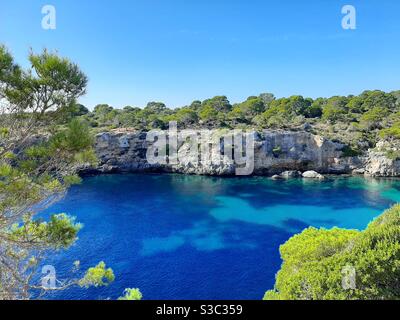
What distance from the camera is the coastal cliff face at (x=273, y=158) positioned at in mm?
41156

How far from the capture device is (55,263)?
51.0 ft

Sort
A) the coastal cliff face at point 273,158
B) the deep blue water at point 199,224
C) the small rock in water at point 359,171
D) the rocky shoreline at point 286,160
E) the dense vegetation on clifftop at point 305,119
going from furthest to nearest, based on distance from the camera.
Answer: the dense vegetation on clifftop at point 305,119
the coastal cliff face at point 273,158
the rocky shoreline at point 286,160
the small rock in water at point 359,171
the deep blue water at point 199,224

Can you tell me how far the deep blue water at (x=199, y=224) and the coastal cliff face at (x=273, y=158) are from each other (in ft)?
10.5

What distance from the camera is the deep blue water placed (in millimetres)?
14039

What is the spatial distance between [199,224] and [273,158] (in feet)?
73.7

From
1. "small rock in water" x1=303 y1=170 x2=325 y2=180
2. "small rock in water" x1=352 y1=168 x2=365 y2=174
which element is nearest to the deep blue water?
"small rock in water" x1=303 y1=170 x2=325 y2=180

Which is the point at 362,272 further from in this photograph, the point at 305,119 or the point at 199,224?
the point at 305,119

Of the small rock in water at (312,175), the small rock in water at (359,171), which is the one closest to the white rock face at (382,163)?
the small rock in water at (359,171)

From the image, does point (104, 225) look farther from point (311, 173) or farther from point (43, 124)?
point (311, 173)

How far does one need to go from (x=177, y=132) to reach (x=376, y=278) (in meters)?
40.9

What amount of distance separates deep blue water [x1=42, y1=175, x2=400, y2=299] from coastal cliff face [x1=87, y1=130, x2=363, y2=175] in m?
3.21

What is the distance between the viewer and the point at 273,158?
136ft

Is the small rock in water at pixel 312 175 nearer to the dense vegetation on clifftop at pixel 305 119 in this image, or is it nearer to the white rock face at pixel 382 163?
the dense vegetation on clifftop at pixel 305 119

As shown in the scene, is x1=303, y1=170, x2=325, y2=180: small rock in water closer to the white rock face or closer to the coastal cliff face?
the coastal cliff face
